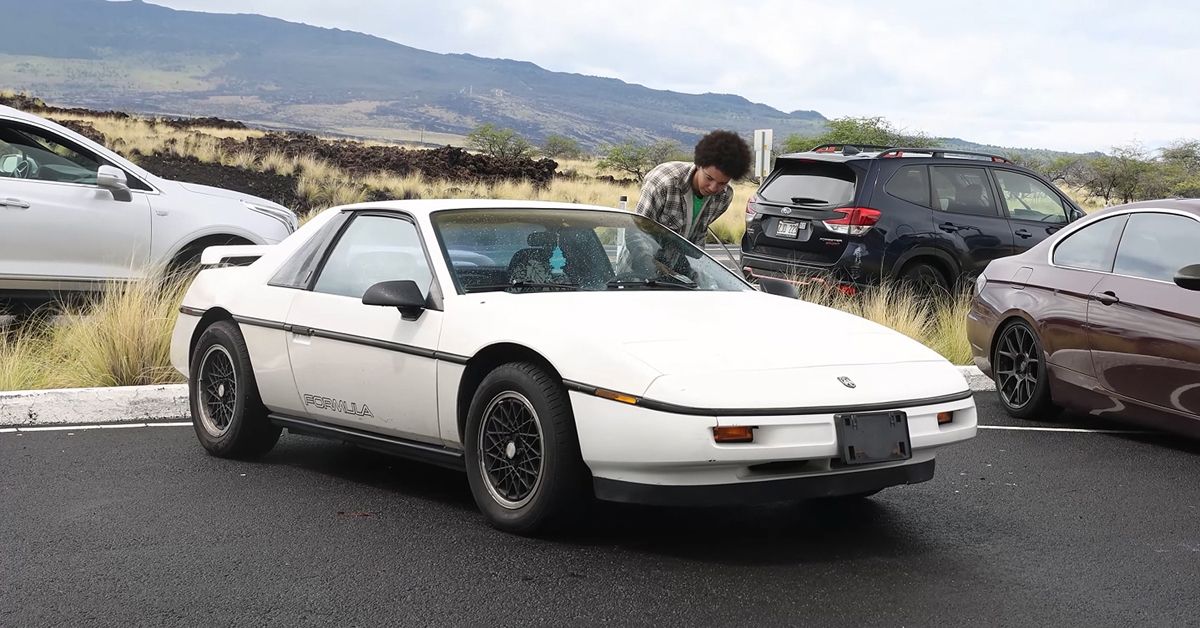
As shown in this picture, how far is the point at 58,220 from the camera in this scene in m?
11.3

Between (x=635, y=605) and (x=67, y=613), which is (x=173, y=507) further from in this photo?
(x=635, y=605)

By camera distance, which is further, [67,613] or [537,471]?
[537,471]

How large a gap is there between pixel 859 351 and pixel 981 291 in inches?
168

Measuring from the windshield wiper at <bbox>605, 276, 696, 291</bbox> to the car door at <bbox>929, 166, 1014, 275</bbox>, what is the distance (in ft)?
23.3

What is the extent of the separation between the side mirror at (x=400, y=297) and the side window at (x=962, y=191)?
27.1 ft

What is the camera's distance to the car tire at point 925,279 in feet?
43.3

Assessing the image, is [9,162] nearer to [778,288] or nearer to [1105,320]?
[778,288]

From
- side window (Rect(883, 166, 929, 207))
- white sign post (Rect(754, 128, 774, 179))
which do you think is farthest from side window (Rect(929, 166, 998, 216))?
white sign post (Rect(754, 128, 774, 179))

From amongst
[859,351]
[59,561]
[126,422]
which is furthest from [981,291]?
[59,561]

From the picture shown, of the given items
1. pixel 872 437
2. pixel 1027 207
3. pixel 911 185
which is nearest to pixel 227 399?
pixel 872 437

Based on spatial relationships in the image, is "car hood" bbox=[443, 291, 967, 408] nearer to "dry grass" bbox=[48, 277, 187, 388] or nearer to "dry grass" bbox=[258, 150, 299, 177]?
"dry grass" bbox=[48, 277, 187, 388]

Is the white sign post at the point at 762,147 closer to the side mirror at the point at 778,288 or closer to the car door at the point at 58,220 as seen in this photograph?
the car door at the point at 58,220

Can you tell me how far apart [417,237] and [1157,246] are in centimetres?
446

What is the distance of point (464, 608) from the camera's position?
4.72 m
